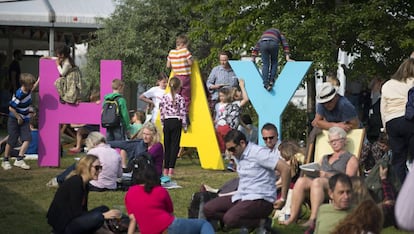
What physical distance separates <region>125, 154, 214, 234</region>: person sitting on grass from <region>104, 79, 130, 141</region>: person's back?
6.33m

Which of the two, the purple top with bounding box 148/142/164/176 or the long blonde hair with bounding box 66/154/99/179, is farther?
the purple top with bounding box 148/142/164/176

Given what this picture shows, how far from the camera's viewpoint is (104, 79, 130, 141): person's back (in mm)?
14664

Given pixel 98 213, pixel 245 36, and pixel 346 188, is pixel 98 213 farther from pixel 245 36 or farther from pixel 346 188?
pixel 245 36

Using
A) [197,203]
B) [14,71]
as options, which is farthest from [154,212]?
[14,71]

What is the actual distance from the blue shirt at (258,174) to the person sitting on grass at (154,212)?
2.51ft

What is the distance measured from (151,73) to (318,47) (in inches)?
262

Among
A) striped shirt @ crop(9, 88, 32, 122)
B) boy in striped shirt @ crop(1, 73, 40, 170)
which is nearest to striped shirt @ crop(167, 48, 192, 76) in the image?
boy in striped shirt @ crop(1, 73, 40, 170)

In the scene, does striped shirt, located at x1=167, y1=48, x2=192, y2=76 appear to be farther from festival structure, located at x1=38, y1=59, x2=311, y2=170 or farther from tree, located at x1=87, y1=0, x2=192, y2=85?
tree, located at x1=87, y1=0, x2=192, y2=85

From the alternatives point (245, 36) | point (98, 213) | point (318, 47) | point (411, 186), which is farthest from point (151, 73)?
point (411, 186)

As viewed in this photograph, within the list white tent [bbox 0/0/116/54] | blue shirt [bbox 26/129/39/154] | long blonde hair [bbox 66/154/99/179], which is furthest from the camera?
white tent [bbox 0/0/116/54]

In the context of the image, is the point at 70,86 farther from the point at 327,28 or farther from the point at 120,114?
the point at 327,28

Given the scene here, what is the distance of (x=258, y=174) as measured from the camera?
8938 millimetres

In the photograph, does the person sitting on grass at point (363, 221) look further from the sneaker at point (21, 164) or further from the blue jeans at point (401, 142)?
the sneaker at point (21, 164)

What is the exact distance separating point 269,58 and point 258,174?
5700 mm
